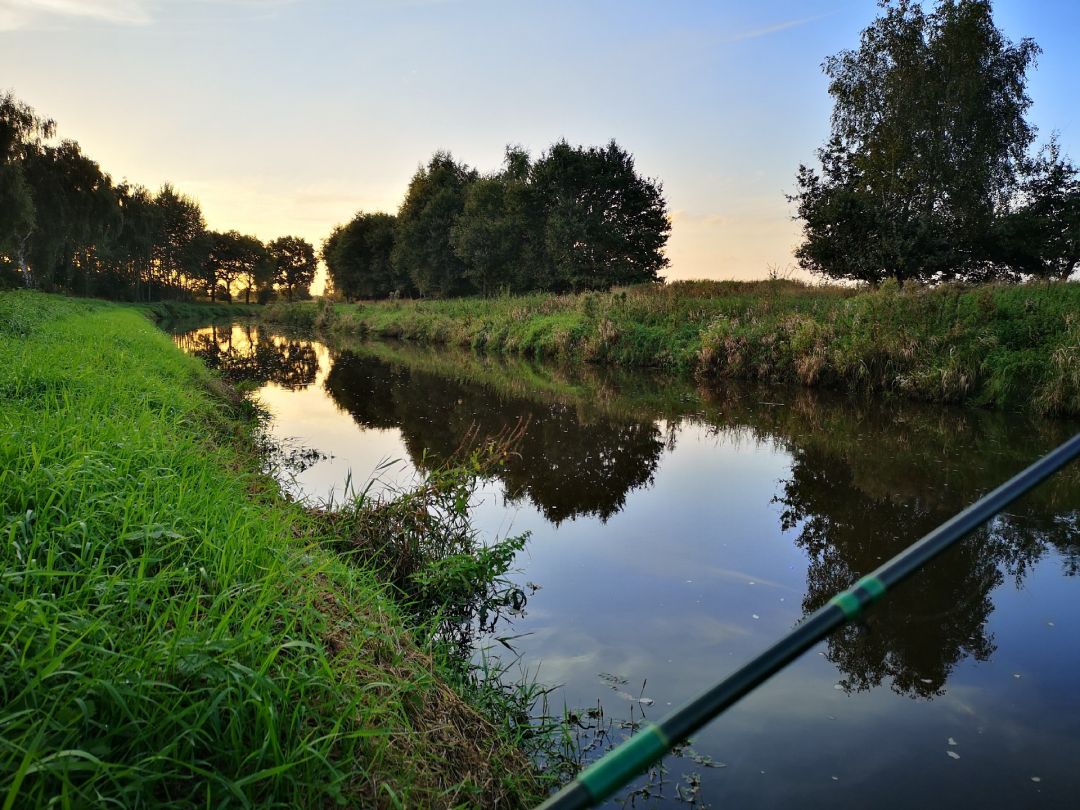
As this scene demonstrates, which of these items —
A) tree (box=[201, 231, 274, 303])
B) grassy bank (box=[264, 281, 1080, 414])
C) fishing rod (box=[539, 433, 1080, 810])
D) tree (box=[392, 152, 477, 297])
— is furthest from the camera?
tree (box=[201, 231, 274, 303])

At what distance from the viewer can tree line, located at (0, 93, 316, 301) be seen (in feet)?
122

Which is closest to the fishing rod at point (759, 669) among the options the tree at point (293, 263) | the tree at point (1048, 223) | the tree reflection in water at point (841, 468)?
the tree reflection in water at point (841, 468)

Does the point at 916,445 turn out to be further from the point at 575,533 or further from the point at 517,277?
the point at 517,277

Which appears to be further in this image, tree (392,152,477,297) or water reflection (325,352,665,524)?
tree (392,152,477,297)

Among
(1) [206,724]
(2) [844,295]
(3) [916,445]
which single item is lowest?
(1) [206,724]

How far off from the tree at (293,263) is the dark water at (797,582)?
91.2 m

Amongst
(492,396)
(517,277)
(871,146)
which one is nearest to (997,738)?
(492,396)

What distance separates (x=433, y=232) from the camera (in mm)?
53344

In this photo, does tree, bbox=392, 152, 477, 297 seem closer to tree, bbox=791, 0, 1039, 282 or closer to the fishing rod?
tree, bbox=791, 0, 1039, 282

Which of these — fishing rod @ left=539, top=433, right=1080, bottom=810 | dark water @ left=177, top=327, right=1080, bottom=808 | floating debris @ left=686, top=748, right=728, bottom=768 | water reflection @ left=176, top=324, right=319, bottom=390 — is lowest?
water reflection @ left=176, top=324, right=319, bottom=390

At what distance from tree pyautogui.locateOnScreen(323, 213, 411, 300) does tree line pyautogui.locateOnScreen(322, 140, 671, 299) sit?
31.1 feet

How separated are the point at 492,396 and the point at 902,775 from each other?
485 inches

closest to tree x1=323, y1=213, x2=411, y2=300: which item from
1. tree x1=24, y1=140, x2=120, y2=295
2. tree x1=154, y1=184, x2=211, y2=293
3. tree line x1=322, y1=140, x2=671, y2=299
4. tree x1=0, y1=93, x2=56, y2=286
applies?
tree line x1=322, y1=140, x2=671, y2=299

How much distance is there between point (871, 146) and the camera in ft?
88.7
